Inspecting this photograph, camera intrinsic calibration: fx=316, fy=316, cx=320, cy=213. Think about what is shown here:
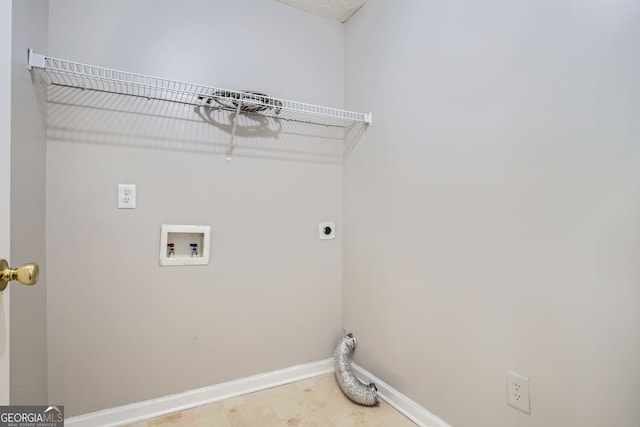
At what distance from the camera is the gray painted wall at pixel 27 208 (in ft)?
3.54

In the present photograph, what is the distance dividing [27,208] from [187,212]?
635 millimetres

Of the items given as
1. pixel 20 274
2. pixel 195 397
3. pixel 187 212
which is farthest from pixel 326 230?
pixel 20 274

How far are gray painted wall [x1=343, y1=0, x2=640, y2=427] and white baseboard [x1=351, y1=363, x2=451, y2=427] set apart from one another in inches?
1.7

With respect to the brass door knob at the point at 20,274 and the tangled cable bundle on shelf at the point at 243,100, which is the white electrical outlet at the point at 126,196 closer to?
the tangled cable bundle on shelf at the point at 243,100

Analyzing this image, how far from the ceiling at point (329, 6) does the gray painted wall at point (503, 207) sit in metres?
0.16

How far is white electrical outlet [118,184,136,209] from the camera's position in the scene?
155 cm

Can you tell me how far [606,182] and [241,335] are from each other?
5.84 feet

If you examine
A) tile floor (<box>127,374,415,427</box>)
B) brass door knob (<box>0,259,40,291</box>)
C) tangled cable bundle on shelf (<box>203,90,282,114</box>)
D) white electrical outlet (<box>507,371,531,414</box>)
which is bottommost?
tile floor (<box>127,374,415,427</box>)

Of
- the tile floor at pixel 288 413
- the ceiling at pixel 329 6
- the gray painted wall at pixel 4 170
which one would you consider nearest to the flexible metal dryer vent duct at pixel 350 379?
the tile floor at pixel 288 413

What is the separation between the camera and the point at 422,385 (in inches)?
61.5

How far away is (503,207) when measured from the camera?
4.05ft

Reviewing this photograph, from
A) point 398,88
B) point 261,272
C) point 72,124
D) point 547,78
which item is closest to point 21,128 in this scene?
point 72,124

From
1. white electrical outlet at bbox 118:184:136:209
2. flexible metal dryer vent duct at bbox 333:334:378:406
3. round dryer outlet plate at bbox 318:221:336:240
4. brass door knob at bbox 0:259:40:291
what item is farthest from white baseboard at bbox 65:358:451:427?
brass door knob at bbox 0:259:40:291

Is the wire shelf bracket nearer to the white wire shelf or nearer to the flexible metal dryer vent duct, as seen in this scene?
the white wire shelf
